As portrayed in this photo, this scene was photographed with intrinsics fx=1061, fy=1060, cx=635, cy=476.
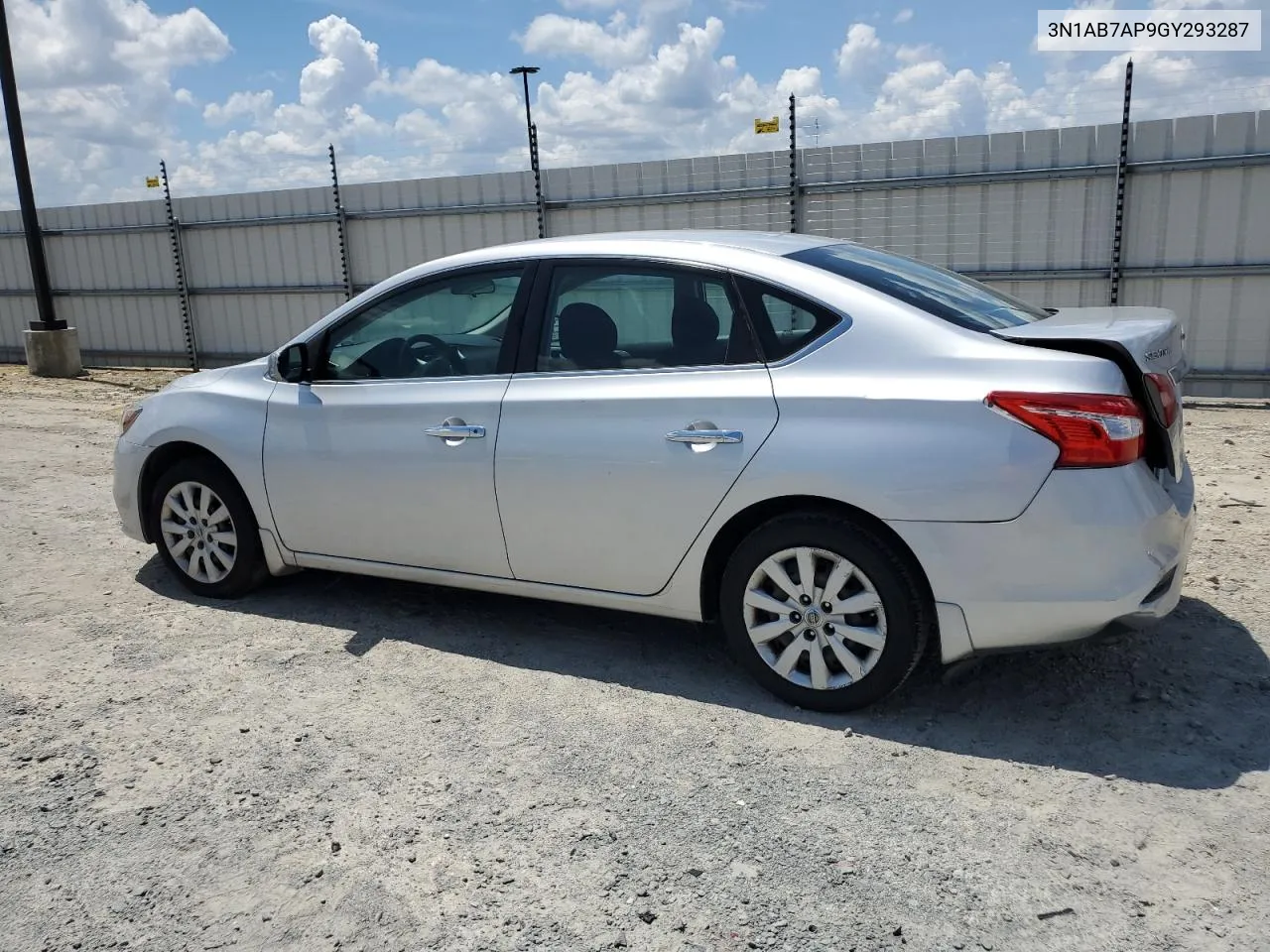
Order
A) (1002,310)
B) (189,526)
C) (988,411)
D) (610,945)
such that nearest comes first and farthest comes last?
(610,945), (988,411), (1002,310), (189,526)

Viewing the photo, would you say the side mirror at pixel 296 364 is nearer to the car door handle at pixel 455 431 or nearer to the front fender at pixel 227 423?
the front fender at pixel 227 423

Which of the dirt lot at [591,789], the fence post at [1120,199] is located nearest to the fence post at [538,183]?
the fence post at [1120,199]

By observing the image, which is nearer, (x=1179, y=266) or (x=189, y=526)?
(x=189, y=526)

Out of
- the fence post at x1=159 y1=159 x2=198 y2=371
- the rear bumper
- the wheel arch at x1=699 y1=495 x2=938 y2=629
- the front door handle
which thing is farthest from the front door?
the fence post at x1=159 y1=159 x2=198 y2=371

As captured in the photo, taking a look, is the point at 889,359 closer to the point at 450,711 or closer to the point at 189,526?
the point at 450,711

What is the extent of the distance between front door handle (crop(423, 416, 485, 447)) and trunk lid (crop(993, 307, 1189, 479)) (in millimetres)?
1964

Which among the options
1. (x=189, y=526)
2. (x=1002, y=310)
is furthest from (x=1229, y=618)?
(x=189, y=526)

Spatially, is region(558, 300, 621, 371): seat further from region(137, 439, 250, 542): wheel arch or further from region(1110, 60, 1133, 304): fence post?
region(1110, 60, 1133, 304): fence post

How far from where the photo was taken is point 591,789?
3273mm

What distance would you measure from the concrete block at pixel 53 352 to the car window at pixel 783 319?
49.2 feet

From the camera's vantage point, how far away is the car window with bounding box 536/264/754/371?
3.84 meters

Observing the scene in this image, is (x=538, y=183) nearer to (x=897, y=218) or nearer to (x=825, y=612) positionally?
(x=897, y=218)

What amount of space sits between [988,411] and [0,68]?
1639 cm

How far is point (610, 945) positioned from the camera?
2.57 m
